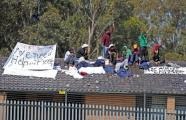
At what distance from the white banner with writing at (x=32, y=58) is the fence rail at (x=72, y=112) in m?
3.65

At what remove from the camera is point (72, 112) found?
1858 centimetres

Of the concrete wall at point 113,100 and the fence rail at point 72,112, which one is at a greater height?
the fence rail at point 72,112

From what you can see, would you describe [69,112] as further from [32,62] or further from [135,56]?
[135,56]

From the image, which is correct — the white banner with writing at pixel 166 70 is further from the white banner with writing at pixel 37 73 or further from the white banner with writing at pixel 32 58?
the white banner with writing at pixel 32 58

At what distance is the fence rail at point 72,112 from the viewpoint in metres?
17.5

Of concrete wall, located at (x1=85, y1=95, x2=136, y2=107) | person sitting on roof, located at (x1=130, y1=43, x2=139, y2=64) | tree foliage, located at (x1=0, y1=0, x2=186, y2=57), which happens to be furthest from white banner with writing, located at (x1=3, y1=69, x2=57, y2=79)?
tree foliage, located at (x1=0, y1=0, x2=186, y2=57)

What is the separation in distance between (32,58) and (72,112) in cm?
593

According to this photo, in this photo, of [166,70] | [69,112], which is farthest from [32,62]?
[69,112]

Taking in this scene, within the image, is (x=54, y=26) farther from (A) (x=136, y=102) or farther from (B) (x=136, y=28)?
(A) (x=136, y=102)

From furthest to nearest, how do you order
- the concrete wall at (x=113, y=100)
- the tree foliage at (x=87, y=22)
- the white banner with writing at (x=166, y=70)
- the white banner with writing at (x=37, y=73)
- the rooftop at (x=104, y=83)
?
the tree foliage at (x=87, y=22)
the white banner with writing at (x=37, y=73)
the white banner with writing at (x=166, y=70)
the concrete wall at (x=113, y=100)
the rooftop at (x=104, y=83)

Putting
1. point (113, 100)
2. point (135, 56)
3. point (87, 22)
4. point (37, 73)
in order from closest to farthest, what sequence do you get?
point (113, 100) → point (37, 73) → point (135, 56) → point (87, 22)

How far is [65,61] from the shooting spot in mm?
25094

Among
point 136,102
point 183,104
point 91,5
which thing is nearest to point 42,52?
point 136,102

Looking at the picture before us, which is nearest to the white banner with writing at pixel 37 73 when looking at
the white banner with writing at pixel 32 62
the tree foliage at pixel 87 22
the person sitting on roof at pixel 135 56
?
the white banner with writing at pixel 32 62
